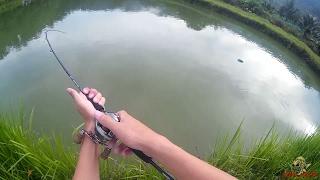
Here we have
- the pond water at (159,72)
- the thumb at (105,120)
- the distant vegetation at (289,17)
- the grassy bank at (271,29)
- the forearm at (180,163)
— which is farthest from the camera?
the distant vegetation at (289,17)

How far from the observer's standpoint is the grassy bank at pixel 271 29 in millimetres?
11234

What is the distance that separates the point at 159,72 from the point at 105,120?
23.1 ft

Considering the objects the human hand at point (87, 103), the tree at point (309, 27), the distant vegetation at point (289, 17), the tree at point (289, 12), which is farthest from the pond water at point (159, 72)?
the human hand at point (87, 103)

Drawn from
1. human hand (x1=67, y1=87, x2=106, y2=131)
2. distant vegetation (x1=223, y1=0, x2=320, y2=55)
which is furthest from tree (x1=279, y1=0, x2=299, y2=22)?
human hand (x1=67, y1=87, x2=106, y2=131)

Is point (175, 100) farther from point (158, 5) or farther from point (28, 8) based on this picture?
point (158, 5)

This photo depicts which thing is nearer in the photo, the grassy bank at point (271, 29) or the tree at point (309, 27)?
the grassy bank at point (271, 29)

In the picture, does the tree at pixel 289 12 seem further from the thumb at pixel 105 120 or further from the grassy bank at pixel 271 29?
the thumb at pixel 105 120

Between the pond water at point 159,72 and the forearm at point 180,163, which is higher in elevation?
the forearm at point 180,163

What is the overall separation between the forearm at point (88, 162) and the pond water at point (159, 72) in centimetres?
382

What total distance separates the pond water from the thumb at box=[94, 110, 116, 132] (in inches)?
151

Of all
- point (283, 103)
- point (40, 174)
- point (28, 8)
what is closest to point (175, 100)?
point (283, 103)

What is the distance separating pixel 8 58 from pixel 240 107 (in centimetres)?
441

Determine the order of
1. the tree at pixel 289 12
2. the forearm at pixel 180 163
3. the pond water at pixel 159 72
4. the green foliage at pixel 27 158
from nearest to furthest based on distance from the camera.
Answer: the forearm at pixel 180 163, the green foliage at pixel 27 158, the pond water at pixel 159 72, the tree at pixel 289 12

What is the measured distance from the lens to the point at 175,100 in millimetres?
7199
